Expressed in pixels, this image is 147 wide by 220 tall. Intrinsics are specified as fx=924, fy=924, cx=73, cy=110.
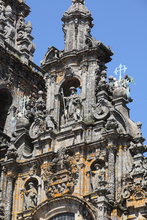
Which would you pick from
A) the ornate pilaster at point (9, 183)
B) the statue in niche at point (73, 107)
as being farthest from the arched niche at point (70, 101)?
the ornate pilaster at point (9, 183)

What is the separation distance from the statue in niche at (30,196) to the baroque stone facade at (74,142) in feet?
0.14

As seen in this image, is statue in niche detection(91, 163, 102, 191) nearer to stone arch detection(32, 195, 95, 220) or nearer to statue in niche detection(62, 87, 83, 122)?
stone arch detection(32, 195, 95, 220)

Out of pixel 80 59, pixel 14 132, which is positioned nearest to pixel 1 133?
pixel 14 132

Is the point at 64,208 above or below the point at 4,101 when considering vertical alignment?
below

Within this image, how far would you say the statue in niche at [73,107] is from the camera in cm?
3934

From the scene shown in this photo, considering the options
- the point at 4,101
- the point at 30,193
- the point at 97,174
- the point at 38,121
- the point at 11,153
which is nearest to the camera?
the point at 97,174

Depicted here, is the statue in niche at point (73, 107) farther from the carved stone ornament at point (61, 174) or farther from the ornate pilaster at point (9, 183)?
the ornate pilaster at point (9, 183)

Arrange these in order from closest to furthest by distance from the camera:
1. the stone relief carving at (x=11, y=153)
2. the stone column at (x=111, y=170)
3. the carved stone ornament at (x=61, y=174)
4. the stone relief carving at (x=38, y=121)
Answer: the stone column at (x=111, y=170) < the carved stone ornament at (x=61, y=174) < the stone relief carving at (x=11, y=153) < the stone relief carving at (x=38, y=121)

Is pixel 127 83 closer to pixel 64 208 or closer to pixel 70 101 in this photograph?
pixel 70 101

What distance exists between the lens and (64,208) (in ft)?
122

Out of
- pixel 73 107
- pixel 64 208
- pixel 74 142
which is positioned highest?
pixel 73 107

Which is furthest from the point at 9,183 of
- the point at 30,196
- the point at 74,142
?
the point at 74,142

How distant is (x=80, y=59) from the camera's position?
4156 centimetres

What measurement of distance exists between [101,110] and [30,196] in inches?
184
